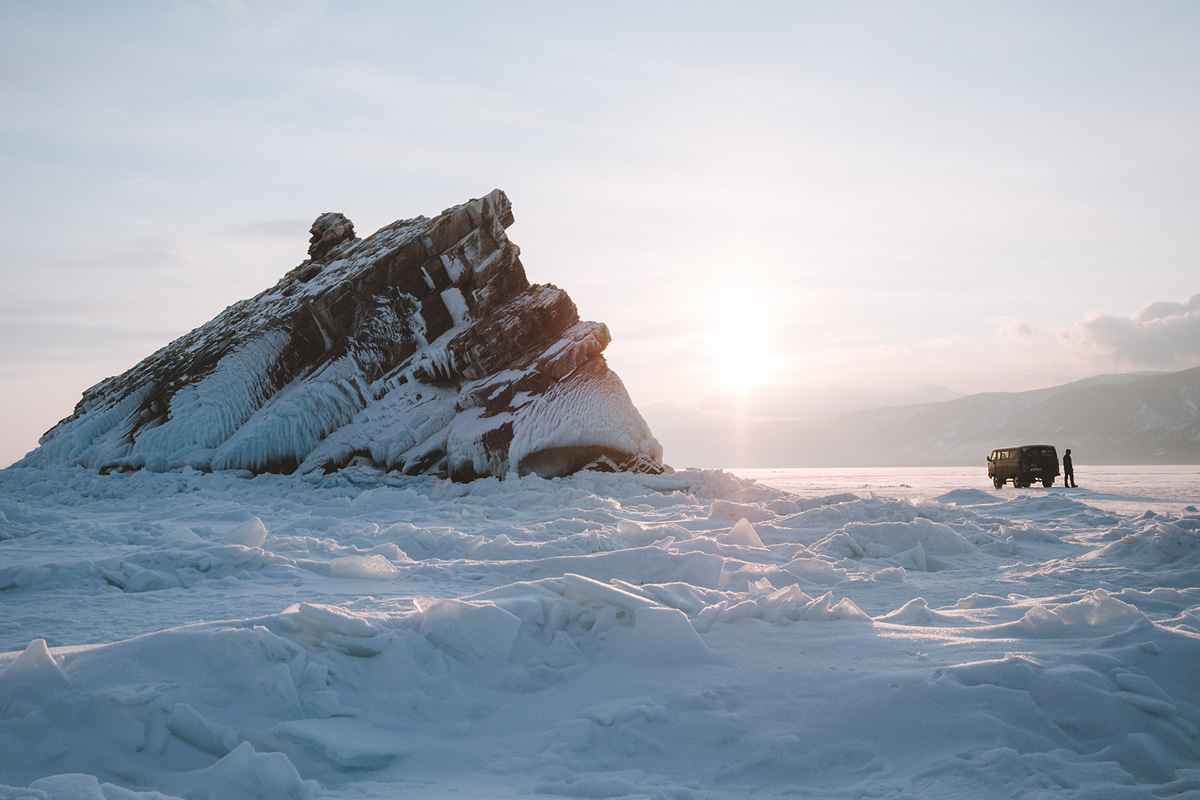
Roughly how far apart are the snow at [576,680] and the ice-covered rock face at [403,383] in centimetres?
915

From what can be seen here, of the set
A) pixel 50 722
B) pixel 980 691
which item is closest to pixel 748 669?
pixel 980 691

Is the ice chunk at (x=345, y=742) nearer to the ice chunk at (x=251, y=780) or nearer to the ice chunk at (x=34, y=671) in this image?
the ice chunk at (x=251, y=780)

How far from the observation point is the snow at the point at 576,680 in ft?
10.2

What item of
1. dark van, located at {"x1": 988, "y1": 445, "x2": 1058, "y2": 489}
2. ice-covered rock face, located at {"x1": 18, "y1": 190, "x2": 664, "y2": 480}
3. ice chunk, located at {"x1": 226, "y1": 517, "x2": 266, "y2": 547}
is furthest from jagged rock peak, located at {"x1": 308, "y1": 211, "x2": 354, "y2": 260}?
dark van, located at {"x1": 988, "y1": 445, "x2": 1058, "y2": 489}

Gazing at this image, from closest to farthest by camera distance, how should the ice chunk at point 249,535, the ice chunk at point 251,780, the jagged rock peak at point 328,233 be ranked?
the ice chunk at point 251,780, the ice chunk at point 249,535, the jagged rock peak at point 328,233

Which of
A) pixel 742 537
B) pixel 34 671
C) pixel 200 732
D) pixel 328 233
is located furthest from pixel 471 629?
pixel 328 233

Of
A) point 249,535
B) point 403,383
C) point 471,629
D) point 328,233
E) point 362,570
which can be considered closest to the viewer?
point 471,629

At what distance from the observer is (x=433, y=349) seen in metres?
17.2

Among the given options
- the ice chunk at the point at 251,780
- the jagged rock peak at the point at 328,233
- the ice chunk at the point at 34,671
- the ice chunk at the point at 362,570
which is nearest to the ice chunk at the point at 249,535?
the ice chunk at the point at 362,570

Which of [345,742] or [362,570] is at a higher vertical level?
[362,570]

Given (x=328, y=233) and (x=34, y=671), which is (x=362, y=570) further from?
(x=328, y=233)

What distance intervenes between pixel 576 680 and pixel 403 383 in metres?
13.9

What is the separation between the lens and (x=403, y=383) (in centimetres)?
1712

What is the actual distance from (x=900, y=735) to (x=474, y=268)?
15.9 metres
